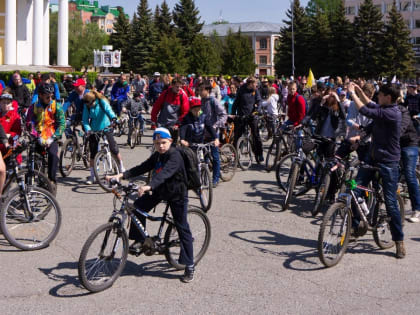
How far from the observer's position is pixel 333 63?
7400 centimetres

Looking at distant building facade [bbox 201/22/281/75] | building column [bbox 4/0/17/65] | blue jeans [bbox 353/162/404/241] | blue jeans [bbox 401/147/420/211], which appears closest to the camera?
blue jeans [bbox 353/162/404/241]

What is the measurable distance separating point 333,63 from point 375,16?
7048 millimetres

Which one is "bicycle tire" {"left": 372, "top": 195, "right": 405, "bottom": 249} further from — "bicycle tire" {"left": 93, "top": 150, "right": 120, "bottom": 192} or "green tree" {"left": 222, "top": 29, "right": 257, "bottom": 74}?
"green tree" {"left": 222, "top": 29, "right": 257, "bottom": 74}

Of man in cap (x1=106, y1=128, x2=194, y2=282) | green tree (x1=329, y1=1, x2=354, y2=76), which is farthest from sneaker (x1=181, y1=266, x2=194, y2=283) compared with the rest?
green tree (x1=329, y1=1, x2=354, y2=76)

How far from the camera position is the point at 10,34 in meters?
57.5

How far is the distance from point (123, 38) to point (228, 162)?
7315cm

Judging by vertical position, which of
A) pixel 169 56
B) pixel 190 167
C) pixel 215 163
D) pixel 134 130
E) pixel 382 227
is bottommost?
pixel 382 227

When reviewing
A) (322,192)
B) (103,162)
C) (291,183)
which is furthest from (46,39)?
(322,192)

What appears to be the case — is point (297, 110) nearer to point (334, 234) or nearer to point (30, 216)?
point (334, 234)

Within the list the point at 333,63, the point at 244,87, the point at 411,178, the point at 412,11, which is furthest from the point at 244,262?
the point at 412,11

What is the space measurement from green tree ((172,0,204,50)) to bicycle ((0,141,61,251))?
8082 cm

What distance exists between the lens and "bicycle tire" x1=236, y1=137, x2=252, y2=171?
45.9ft

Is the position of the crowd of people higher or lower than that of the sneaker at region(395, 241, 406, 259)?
higher

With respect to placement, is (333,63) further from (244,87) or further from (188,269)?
(188,269)
